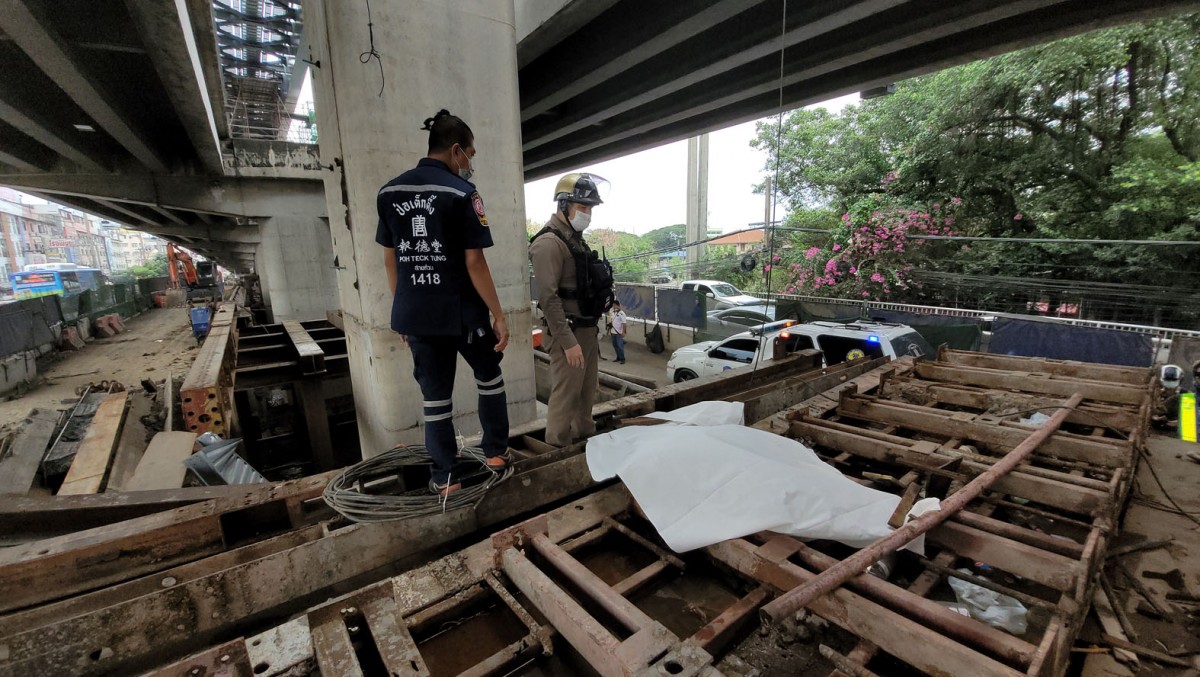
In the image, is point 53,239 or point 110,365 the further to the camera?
point 53,239

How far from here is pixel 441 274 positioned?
2635 mm

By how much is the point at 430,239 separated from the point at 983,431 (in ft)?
11.9

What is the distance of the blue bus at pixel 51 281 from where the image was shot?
22.0 m

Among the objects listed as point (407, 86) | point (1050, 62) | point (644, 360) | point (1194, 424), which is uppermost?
point (1050, 62)

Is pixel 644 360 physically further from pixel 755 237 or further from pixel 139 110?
pixel 755 237

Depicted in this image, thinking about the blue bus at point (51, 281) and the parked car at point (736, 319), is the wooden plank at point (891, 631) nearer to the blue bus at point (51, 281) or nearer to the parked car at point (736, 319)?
the parked car at point (736, 319)

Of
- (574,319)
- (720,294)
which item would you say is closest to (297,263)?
(720,294)

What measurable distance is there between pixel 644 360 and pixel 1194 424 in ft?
37.2

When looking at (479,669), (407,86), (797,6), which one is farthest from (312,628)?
(797,6)

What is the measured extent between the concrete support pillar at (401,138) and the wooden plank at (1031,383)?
418 cm

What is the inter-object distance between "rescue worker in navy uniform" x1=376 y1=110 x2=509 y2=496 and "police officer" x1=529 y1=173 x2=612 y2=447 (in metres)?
0.56

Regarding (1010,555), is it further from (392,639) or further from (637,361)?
(637,361)

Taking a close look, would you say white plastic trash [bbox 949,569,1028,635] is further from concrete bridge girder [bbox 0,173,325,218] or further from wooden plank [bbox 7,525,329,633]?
concrete bridge girder [bbox 0,173,325,218]

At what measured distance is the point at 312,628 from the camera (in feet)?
5.31
